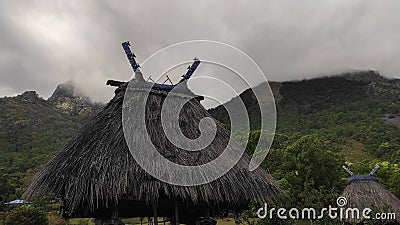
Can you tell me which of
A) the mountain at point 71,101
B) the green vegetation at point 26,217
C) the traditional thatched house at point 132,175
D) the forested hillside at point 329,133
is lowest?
the green vegetation at point 26,217

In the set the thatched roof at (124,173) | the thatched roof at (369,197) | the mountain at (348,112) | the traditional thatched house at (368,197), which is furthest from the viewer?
the mountain at (348,112)

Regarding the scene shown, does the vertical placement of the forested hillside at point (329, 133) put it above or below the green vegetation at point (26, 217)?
above

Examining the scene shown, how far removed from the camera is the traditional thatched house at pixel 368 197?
15.8 meters

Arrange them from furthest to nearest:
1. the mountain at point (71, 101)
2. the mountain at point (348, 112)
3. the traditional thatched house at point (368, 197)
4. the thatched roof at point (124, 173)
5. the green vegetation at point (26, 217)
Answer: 1. the mountain at point (71, 101)
2. the mountain at point (348, 112)
3. the green vegetation at point (26, 217)
4. the traditional thatched house at point (368, 197)
5. the thatched roof at point (124, 173)

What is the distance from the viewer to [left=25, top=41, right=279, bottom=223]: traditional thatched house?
191 inches

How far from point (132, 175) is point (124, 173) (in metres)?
0.10

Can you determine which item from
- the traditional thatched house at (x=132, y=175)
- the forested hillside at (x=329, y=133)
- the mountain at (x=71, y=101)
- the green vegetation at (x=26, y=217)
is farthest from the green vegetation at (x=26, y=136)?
the traditional thatched house at (x=132, y=175)

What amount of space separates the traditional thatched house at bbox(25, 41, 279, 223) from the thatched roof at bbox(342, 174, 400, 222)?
11523 mm

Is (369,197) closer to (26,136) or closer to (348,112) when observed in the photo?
(348,112)

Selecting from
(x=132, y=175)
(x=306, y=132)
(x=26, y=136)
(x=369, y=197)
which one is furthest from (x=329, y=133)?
(x=132, y=175)

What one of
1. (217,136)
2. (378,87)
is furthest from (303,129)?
(217,136)

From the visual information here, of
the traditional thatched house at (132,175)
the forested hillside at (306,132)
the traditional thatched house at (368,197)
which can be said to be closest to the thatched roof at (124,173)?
the traditional thatched house at (132,175)

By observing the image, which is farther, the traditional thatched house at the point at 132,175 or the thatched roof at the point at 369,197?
the thatched roof at the point at 369,197

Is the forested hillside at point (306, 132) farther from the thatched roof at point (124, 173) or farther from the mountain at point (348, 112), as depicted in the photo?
the thatched roof at point (124, 173)
